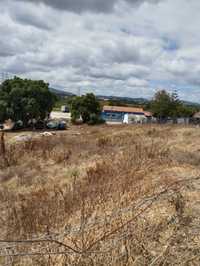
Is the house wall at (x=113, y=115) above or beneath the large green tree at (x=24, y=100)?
beneath

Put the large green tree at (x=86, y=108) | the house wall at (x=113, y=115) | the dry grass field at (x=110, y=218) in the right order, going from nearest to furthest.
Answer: the dry grass field at (x=110, y=218) < the large green tree at (x=86, y=108) < the house wall at (x=113, y=115)

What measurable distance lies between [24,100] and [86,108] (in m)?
13.1

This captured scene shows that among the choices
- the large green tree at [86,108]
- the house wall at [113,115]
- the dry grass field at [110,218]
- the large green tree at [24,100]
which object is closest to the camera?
the dry grass field at [110,218]

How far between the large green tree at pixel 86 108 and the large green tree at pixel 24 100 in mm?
6126

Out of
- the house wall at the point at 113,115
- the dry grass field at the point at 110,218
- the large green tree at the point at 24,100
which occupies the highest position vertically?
the large green tree at the point at 24,100

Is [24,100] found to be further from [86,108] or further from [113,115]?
[113,115]

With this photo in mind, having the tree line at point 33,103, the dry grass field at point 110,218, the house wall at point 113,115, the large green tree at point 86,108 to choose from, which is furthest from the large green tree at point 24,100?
the dry grass field at point 110,218

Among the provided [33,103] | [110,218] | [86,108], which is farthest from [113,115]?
[110,218]

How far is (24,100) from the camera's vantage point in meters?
53.4

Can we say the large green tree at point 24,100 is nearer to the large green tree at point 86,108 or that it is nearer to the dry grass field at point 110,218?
the large green tree at point 86,108

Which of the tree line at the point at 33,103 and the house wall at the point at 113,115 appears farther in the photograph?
the house wall at the point at 113,115

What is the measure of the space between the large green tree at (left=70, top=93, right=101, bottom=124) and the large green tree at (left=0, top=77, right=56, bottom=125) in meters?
6.13

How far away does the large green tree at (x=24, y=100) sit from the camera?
53281 millimetres

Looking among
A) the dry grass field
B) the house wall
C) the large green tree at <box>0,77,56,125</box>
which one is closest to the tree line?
the large green tree at <box>0,77,56,125</box>
